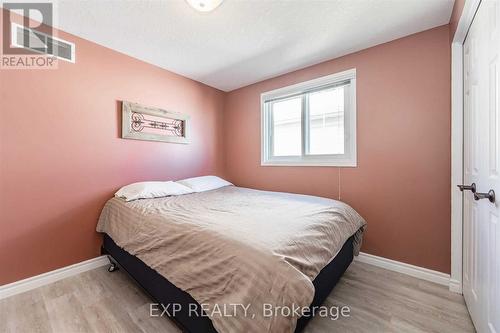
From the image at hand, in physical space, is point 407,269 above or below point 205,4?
below

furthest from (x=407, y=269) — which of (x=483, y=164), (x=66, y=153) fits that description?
(x=66, y=153)

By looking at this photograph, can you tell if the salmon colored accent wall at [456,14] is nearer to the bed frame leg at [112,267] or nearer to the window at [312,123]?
the window at [312,123]

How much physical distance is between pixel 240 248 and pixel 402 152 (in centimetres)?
193

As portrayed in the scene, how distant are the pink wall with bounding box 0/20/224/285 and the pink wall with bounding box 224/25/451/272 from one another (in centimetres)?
235

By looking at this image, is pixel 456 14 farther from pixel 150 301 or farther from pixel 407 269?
pixel 150 301

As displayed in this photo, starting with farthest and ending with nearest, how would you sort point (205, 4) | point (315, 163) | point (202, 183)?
point (202, 183), point (315, 163), point (205, 4)

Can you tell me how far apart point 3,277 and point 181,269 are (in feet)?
5.61

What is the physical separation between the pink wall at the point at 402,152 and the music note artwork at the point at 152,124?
198cm

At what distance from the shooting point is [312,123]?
8.98 ft

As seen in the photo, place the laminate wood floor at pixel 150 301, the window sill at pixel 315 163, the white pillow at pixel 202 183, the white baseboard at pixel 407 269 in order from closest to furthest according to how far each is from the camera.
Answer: the laminate wood floor at pixel 150 301 → the white baseboard at pixel 407 269 → the window sill at pixel 315 163 → the white pillow at pixel 202 183

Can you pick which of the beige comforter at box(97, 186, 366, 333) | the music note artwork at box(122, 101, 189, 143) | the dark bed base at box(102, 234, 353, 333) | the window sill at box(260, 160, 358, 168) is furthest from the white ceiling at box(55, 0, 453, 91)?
the dark bed base at box(102, 234, 353, 333)

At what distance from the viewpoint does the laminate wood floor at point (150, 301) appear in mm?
1345

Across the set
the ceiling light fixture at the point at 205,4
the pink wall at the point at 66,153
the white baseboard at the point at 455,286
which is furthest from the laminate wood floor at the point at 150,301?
the ceiling light fixture at the point at 205,4

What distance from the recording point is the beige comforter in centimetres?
89
